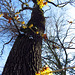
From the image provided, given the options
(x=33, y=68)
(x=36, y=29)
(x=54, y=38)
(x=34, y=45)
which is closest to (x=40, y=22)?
(x=36, y=29)

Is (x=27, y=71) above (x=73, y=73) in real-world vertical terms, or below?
above

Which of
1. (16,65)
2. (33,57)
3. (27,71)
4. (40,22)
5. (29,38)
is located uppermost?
(40,22)

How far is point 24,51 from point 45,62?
532 centimetres

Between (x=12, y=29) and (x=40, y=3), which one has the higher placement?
(x=40, y=3)

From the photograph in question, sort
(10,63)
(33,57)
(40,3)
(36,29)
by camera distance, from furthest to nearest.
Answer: (40,3) → (36,29) → (33,57) → (10,63)

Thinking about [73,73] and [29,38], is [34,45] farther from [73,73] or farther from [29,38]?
[73,73]

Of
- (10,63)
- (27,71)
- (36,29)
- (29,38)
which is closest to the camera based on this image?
(27,71)

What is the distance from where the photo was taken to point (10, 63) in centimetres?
142

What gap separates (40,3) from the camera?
9.87 ft

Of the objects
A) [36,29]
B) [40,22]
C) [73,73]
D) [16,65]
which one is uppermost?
[40,22]

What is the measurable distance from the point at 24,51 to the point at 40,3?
7.45 ft

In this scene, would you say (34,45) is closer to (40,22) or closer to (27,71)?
(27,71)

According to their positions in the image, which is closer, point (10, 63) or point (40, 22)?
point (10, 63)

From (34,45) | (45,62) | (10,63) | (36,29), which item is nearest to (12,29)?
(36,29)
